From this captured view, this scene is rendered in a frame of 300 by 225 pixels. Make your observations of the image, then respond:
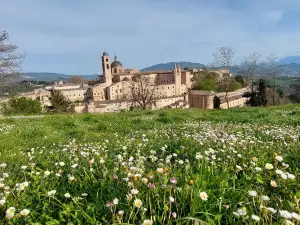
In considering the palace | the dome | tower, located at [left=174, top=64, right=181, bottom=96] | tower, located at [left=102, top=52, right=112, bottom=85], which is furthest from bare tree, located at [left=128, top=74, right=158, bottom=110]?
the dome

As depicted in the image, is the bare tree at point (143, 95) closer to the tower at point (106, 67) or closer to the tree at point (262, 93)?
the tree at point (262, 93)

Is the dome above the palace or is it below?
above

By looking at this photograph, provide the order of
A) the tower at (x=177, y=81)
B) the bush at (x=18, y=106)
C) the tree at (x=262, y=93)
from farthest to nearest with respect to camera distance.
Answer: the tower at (x=177, y=81) → the tree at (x=262, y=93) → the bush at (x=18, y=106)

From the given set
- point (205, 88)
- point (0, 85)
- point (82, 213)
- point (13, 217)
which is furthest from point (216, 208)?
point (205, 88)

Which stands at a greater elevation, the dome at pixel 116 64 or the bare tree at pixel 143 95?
the dome at pixel 116 64

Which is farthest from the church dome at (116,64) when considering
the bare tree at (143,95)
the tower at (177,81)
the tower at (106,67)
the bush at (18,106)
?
the bush at (18,106)

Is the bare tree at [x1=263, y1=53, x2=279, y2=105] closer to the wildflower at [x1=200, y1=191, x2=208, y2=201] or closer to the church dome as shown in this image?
the wildflower at [x1=200, y1=191, x2=208, y2=201]

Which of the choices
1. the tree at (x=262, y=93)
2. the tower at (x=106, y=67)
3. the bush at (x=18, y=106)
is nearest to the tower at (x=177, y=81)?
the tower at (x=106, y=67)

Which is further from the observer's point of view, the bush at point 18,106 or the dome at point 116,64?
the dome at point 116,64

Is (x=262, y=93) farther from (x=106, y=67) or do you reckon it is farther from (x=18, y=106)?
(x=106, y=67)

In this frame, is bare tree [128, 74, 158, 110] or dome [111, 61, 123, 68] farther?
dome [111, 61, 123, 68]

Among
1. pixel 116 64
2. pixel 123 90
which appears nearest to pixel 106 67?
pixel 116 64

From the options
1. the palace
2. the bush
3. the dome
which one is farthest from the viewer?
the dome

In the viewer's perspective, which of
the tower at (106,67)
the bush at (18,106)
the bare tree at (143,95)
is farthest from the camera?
the tower at (106,67)
